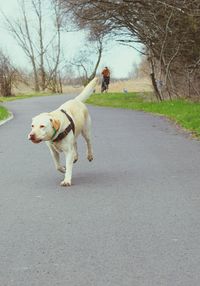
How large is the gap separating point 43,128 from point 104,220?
187 centimetres

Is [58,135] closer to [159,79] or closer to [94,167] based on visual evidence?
[94,167]

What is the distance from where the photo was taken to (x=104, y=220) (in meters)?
5.95

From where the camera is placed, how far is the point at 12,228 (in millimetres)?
5770

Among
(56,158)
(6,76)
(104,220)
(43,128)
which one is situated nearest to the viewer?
(104,220)

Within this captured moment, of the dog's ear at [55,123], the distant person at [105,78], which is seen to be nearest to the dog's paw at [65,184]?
the dog's ear at [55,123]

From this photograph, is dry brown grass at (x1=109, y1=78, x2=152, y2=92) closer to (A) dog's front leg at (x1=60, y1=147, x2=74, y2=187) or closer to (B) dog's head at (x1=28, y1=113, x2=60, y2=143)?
(A) dog's front leg at (x1=60, y1=147, x2=74, y2=187)

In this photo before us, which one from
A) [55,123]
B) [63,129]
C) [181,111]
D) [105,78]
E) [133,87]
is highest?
[55,123]

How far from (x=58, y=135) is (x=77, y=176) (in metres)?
1.10

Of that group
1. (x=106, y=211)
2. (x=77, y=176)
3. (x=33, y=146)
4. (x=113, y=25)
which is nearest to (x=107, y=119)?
(x=33, y=146)

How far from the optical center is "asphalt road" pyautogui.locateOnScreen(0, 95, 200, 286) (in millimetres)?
4438

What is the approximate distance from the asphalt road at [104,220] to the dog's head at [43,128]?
0.69 m

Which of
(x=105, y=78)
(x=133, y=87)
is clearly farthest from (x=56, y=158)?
(x=133, y=87)

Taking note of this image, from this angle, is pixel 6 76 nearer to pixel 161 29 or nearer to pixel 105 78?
pixel 105 78

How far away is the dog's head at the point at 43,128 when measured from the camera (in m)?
7.31
